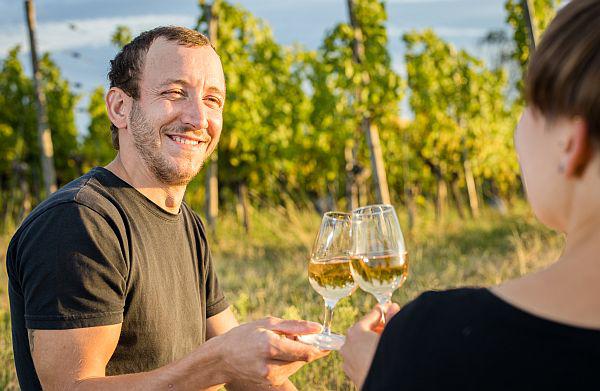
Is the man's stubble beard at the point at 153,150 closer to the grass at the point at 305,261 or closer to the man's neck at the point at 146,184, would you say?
the man's neck at the point at 146,184

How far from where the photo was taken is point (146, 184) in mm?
2182

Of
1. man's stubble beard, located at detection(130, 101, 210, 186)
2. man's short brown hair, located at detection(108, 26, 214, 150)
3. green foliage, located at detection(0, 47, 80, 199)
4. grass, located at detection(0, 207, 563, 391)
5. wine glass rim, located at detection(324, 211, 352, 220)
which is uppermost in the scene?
green foliage, located at detection(0, 47, 80, 199)

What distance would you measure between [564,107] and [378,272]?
81 centimetres

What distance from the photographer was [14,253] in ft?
6.33

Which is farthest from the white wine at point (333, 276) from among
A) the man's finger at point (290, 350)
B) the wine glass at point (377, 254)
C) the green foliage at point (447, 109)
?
the green foliage at point (447, 109)

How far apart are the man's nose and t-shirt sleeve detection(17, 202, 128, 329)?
571 millimetres

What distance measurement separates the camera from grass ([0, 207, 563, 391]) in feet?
13.5

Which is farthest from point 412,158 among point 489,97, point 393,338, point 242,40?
point 393,338

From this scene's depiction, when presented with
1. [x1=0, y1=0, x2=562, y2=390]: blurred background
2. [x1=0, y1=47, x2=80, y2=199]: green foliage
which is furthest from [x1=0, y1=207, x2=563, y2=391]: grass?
[x1=0, y1=47, x2=80, y2=199]: green foliage

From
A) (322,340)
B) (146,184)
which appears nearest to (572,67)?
(322,340)

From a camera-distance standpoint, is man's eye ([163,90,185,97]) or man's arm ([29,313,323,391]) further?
man's eye ([163,90,185,97])

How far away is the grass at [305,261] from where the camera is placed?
4.12m

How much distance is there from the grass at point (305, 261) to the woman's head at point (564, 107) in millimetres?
2511

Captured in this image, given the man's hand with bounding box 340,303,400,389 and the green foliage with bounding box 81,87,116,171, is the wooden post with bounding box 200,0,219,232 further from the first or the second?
the man's hand with bounding box 340,303,400,389
